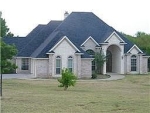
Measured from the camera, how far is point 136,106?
18.2m

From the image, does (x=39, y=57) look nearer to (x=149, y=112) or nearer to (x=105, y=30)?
(x=105, y=30)

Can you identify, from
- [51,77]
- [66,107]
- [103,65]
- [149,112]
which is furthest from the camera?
[103,65]

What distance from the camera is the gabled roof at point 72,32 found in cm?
4925

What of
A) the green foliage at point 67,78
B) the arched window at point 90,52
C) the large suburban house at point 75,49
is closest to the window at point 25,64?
the large suburban house at point 75,49

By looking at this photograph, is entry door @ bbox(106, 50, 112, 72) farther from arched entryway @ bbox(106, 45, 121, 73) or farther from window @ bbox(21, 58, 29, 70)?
window @ bbox(21, 58, 29, 70)

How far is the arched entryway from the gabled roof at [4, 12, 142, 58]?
1263 mm

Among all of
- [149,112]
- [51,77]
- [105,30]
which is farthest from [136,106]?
[105,30]

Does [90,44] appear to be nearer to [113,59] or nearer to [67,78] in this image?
[113,59]

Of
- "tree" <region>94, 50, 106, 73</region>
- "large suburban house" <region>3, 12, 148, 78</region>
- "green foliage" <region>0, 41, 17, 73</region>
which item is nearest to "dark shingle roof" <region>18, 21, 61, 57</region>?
"large suburban house" <region>3, 12, 148, 78</region>

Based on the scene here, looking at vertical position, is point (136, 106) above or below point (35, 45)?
below

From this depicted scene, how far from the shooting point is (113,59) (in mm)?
53250

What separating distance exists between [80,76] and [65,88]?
51.8 feet

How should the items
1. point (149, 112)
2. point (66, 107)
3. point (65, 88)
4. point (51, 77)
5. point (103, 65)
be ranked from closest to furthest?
point (149, 112)
point (66, 107)
point (65, 88)
point (51, 77)
point (103, 65)

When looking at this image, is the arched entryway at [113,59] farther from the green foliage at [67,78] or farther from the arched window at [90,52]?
the green foliage at [67,78]
